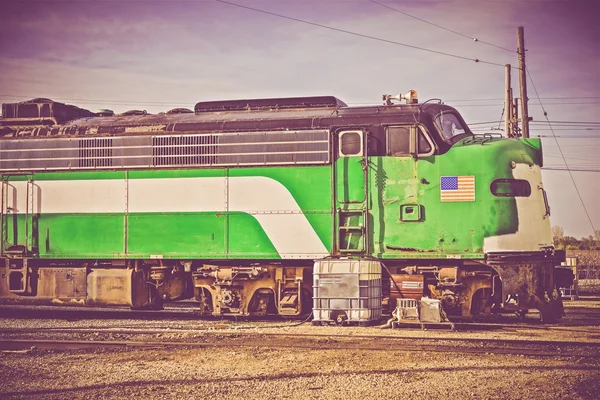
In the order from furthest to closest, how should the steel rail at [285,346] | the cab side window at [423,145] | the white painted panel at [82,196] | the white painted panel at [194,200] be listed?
the white painted panel at [82,196], the white painted panel at [194,200], the cab side window at [423,145], the steel rail at [285,346]

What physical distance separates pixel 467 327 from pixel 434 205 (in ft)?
9.06

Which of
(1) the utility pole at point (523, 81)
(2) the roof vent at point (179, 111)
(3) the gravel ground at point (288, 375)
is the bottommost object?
(3) the gravel ground at point (288, 375)

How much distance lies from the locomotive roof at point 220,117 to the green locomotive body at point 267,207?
5 cm

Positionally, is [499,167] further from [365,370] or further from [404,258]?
[365,370]

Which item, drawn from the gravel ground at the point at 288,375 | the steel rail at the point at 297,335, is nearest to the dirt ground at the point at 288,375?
the gravel ground at the point at 288,375

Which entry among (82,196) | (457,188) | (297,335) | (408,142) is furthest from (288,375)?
(82,196)

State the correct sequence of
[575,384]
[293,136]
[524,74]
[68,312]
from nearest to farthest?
1. [575,384]
2. [293,136]
3. [68,312]
4. [524,74]

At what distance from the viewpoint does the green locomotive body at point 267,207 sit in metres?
15.1

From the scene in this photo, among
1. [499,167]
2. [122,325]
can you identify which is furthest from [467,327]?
[122,325]

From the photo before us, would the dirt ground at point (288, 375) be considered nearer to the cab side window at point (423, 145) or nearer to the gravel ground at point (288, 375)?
the gravel ground at point (288, 375)

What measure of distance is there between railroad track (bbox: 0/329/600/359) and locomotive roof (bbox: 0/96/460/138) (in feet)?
16.8

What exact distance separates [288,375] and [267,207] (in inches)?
260

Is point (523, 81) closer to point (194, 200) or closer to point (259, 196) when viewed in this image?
point (259, 196)

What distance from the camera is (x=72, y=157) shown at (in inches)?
682
